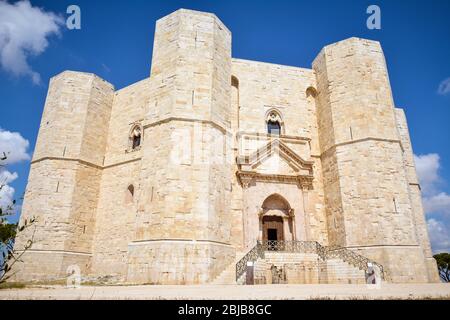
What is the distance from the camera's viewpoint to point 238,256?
1252 cm

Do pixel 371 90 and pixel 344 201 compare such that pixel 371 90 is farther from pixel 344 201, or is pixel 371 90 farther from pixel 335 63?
pixel 344 201

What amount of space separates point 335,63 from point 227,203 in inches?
372

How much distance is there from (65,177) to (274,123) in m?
10.9

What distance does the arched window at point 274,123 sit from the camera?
16.0m

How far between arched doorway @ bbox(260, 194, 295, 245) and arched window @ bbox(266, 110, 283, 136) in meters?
3.51

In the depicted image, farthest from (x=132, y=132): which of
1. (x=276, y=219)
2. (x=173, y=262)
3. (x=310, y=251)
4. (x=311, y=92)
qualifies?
(x=310, y=251)

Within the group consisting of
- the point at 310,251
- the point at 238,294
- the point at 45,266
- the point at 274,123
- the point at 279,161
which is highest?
the point at 274,123

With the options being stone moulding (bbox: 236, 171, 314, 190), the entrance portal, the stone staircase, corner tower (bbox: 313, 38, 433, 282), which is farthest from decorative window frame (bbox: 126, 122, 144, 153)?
corner tower (bbox: 313, 38, 433, 282)

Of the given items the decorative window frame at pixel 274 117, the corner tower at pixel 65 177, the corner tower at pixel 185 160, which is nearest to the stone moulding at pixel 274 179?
the corner tower at pixel 185 160

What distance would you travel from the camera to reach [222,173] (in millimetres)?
12859

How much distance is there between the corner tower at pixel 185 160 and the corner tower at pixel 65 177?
16.3 feet

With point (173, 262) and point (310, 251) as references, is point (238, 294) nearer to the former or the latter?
point (173, 262)

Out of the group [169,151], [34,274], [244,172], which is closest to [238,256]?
[244,172]
